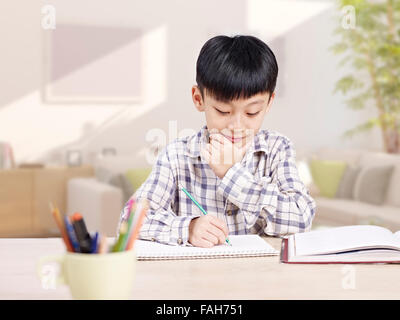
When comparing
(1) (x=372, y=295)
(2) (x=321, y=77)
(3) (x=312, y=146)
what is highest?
(2) (x=321, y=77)

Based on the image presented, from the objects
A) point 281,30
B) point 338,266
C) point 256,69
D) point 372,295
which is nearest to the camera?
point 372,295

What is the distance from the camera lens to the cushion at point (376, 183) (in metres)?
4.52

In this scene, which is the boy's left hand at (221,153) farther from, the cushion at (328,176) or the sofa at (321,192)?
the cushion at (328,176)

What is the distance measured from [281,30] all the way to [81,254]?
214 inches

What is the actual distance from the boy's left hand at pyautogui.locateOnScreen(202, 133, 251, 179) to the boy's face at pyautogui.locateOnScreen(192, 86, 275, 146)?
0.05 ft

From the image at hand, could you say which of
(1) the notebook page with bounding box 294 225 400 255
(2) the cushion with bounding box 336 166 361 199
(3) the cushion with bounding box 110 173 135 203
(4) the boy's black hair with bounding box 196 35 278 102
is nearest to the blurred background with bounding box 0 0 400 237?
(2) the cushion with bounding box 336 166 361 199

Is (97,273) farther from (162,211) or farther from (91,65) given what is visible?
(91,65)

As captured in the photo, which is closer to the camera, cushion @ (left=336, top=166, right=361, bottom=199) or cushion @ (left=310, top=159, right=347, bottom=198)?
cushion @ (left=336, top=166, right=361, bottom=199)

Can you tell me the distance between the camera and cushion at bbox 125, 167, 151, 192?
165 inches

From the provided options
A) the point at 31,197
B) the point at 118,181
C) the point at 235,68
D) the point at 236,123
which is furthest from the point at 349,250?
the point at 31,197

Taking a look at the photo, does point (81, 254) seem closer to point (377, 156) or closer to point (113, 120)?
point (377, 156)

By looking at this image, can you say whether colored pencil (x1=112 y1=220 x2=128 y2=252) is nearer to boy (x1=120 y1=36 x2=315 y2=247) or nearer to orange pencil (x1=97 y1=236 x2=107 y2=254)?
orange pencil (x1=97 y1=236 x2=107 y2=254)

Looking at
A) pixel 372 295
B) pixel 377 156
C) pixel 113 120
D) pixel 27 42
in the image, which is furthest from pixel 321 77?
pixel 372 295

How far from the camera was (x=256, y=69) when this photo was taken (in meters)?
1.44
